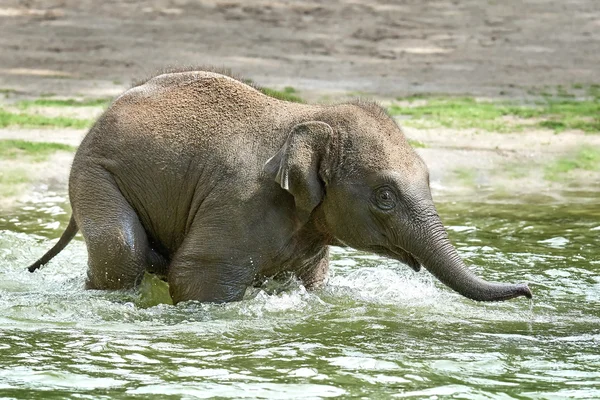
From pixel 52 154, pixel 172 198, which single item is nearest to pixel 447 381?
pixel 172 198

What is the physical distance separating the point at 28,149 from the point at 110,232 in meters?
5.26

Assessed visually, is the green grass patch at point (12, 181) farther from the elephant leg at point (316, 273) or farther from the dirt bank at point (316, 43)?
the elephant leg at point (316, 273)

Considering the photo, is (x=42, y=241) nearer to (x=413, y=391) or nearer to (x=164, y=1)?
(x=413, y=391)

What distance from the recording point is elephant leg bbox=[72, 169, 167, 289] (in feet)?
26.1

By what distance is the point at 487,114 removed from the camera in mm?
15391

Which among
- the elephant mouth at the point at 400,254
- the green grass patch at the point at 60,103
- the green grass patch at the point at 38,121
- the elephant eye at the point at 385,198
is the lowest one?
the green grass patch at the point at 38,121

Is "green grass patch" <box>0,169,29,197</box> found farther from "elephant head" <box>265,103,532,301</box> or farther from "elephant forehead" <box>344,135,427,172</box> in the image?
"elephant forehead" <box>344,135,427,172</box>

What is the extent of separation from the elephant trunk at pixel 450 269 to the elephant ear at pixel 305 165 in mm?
660

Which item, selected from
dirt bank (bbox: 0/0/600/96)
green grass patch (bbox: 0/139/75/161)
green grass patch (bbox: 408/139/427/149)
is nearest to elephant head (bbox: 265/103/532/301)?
green grass patch (bbox: 0/139/75/161)

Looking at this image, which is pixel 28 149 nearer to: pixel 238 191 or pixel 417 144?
pixel 417 144

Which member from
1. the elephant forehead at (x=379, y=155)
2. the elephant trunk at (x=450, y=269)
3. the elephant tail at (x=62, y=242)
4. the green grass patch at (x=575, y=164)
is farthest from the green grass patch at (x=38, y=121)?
the elephant trunk at (x=450, y=269)

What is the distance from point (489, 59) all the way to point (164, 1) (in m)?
6.71

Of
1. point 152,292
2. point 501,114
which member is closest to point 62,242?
point 152,292

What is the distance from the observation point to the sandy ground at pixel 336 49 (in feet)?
54.1
